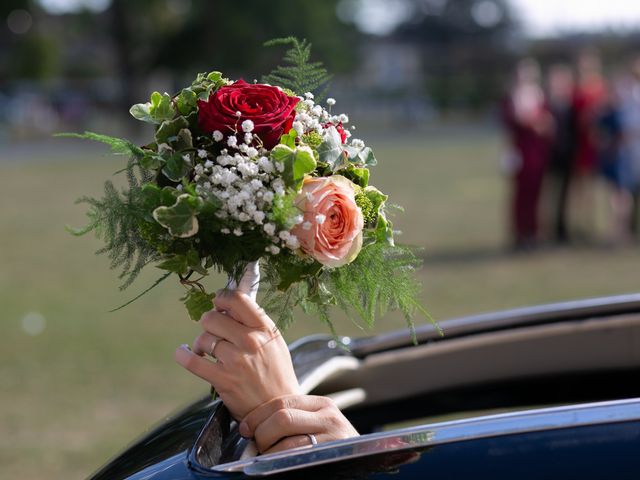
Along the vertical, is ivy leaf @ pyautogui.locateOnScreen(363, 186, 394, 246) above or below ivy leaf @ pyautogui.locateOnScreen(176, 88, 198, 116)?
below

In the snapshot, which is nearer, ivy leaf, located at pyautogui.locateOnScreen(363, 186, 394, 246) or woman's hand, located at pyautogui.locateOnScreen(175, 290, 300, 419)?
woman's hand, located at pyautogui.locateOnScreen(175, 290, 300, 419)

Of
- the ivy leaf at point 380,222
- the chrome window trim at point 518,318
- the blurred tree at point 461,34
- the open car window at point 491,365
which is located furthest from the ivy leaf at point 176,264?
the blurred tree at point 461,34

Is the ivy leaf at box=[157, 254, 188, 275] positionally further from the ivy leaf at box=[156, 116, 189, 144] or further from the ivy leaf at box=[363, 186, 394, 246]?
the ivy leaf at box=[363, 186, 394, 246]

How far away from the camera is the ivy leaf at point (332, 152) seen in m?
2.23

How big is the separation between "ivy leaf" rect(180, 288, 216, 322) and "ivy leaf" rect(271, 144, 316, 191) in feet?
1.16

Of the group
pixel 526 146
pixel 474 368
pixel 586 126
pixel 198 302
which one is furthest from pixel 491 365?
pixel 586 126

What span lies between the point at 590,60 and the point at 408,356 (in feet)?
30.8

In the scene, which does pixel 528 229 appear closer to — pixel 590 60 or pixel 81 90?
pixel 590 60

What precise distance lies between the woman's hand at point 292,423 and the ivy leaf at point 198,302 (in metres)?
0.27

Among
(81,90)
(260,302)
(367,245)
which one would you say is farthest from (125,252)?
(81,90)

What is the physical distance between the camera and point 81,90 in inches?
2124

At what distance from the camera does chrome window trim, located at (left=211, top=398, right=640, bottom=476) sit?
193 centimetres

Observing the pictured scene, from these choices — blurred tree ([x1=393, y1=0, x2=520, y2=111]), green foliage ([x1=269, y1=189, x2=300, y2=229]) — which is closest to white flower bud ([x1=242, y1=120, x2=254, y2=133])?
green foliage ([x1=269, y1=189, x2=300, y2=229])

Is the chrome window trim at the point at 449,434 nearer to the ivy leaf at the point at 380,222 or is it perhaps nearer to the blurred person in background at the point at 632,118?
the ivy leaf at the point at 380,222
